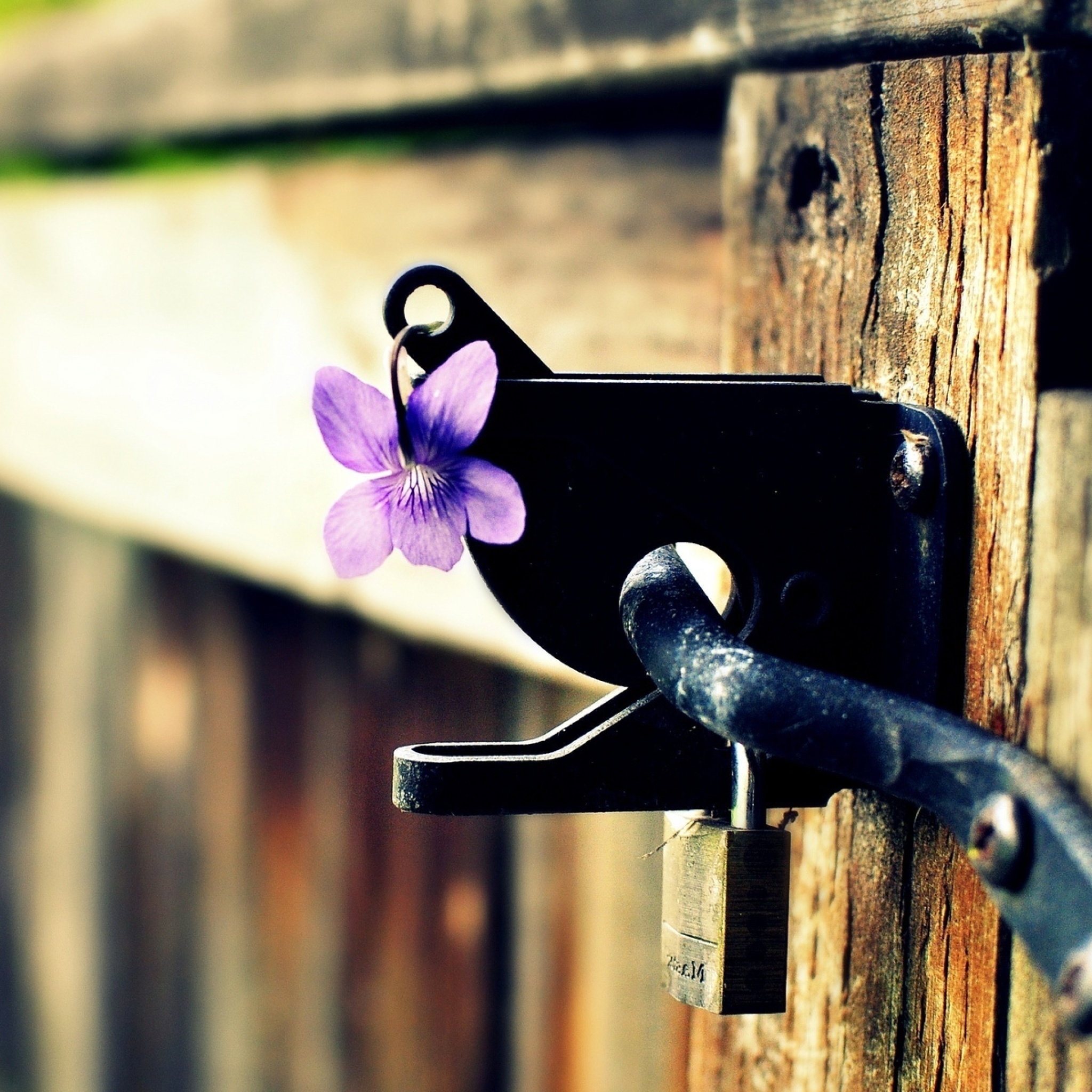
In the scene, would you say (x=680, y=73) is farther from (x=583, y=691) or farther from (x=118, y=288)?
(x=118, y=288)

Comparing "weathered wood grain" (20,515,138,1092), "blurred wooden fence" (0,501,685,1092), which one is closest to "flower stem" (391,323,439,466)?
"blurred wooden fence" (0,501,685,1092)

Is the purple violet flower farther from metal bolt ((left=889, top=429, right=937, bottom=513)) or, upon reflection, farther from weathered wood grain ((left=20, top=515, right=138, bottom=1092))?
weathered wood grain ((left=20, top=515, right=138, bottom=1092))

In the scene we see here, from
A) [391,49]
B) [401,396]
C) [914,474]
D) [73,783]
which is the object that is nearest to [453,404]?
[401,396]

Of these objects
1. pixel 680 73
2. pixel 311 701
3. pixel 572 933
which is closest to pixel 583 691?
pixel 572 933

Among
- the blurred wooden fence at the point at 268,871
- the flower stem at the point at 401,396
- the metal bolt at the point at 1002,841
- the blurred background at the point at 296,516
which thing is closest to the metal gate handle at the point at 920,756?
the metal bolt at the point at 1002,841

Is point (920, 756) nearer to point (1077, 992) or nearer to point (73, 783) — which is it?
point (1077, 992)
